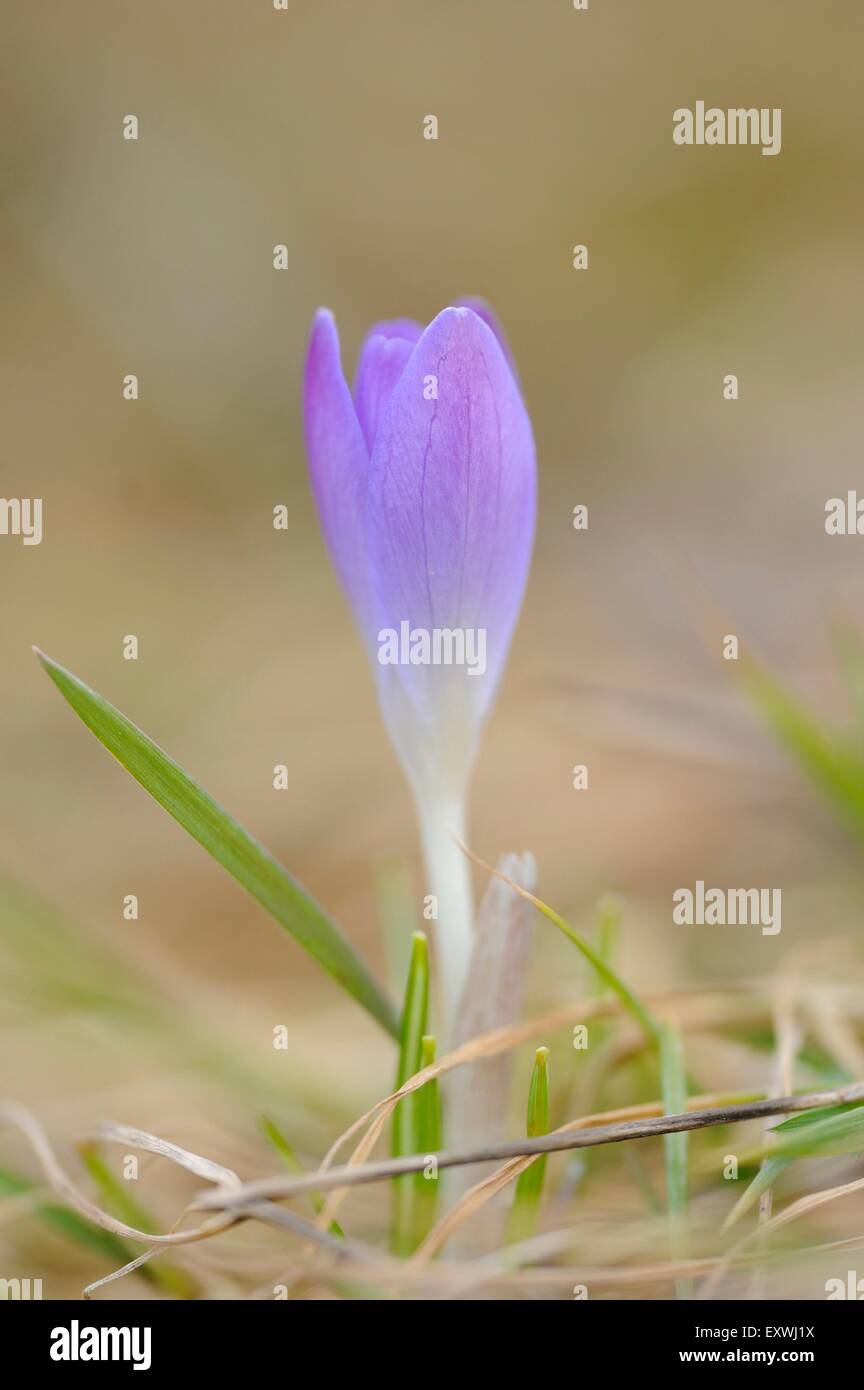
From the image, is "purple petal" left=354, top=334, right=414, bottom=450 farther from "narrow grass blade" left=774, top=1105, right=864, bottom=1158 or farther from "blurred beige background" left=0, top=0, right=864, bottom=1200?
"blurred beige background" left=0, top=0, right=864, bottom=1200

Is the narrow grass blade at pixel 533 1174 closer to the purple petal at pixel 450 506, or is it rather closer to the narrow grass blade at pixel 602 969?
the narrow grass blade at pixel 602 969

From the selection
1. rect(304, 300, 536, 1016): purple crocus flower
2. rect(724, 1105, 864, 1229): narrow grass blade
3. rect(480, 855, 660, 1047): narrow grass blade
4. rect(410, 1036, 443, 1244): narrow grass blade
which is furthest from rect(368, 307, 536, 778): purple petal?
rect(724, 1105, 864, 1229): narrow grass blade

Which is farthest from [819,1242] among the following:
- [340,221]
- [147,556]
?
[340,221]

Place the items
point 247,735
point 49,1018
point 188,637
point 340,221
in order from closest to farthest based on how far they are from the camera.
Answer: point 49,1018
point 247,735
point 188,637
point 340,221

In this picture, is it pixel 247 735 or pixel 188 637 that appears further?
pixel 188 637

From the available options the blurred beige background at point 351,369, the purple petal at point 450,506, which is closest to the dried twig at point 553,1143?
the purple petal at point 450,506

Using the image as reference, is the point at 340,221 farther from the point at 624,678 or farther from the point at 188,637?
the point at 624,678
